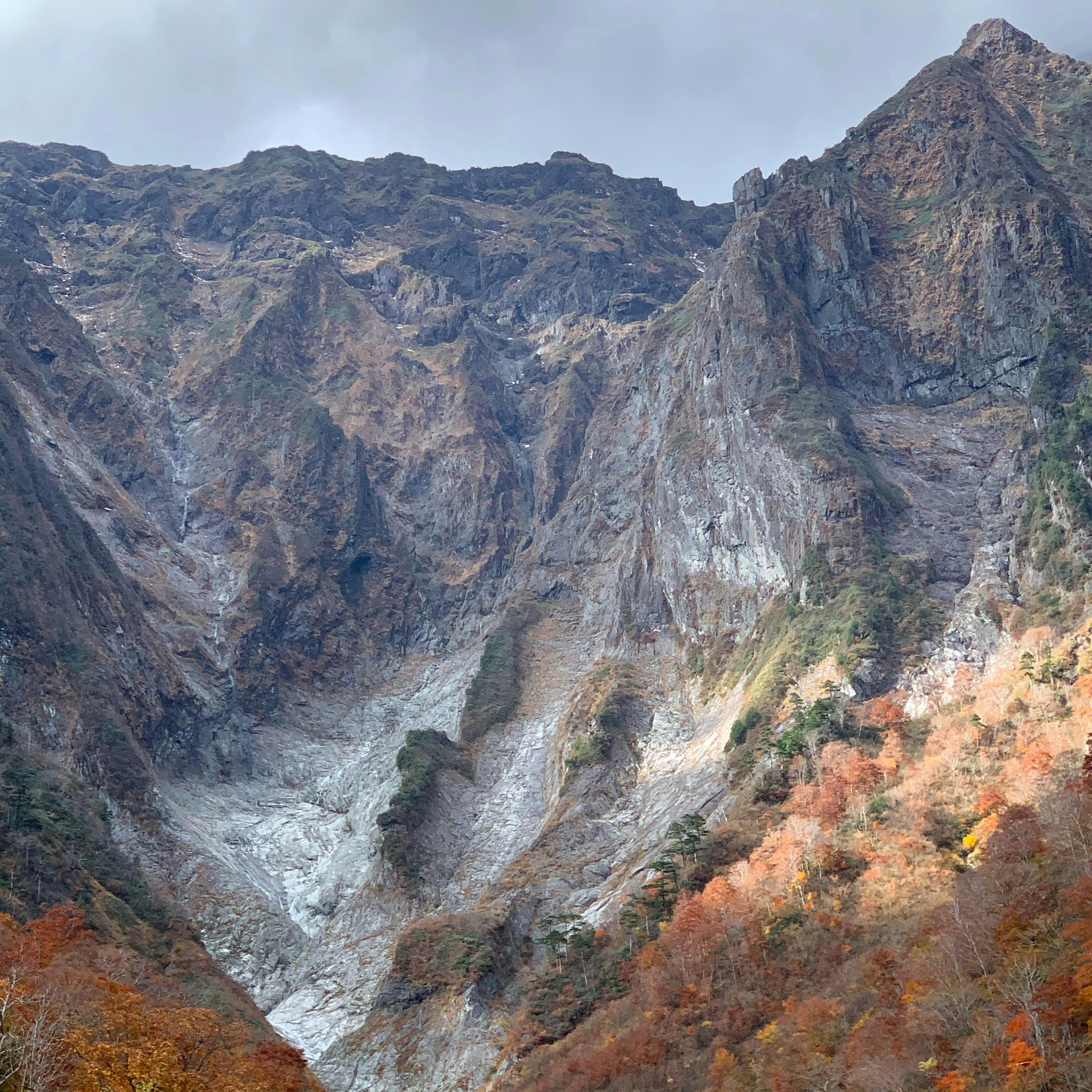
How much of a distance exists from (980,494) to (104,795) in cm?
9938

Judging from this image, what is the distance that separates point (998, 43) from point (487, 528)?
126 meters

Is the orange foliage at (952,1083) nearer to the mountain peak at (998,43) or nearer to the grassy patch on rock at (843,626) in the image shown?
the grassy patch on rock at (843,626)

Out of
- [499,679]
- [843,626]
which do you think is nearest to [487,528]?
[499,679]

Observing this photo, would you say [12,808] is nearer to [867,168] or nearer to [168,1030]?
[168,1030]

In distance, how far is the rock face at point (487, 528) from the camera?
320 ft

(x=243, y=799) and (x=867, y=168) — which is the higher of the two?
(x=867, y=168)

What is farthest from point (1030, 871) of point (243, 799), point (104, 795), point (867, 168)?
point (867, 168)

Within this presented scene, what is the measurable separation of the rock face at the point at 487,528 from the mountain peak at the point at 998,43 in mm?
535

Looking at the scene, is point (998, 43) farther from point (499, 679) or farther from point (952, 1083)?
point (952, 1083)

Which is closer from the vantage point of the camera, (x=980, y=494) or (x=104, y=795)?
(x=104, y=795)

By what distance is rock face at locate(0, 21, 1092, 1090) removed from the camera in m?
97.7

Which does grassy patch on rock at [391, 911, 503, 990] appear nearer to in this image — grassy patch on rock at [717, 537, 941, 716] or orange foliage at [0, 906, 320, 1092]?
orange foliage at [0, 906, 320, 1092]

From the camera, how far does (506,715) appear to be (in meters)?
127

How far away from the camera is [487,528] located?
575 feet
